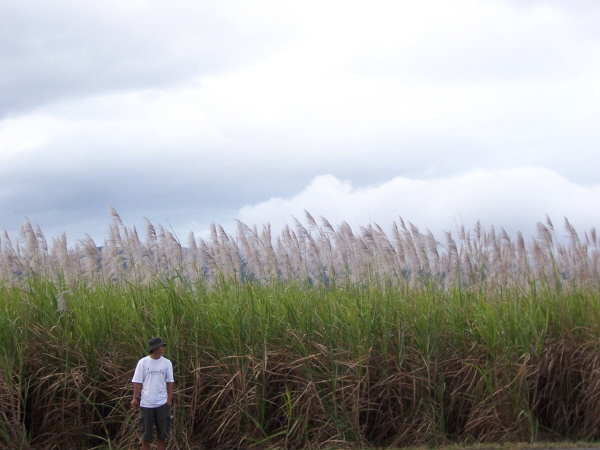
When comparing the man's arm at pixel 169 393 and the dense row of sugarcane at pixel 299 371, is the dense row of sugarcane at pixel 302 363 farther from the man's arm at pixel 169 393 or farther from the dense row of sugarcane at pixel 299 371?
the man's arm at pixel 169 393

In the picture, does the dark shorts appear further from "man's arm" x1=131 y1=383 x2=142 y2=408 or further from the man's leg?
"man's arm" x1=131 y1=383 x2=142 y2=408

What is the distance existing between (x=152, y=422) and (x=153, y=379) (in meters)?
0.54

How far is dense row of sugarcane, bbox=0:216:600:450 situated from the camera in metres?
9.73

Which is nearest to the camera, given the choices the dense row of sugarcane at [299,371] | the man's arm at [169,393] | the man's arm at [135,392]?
the man's arm at [135,392]

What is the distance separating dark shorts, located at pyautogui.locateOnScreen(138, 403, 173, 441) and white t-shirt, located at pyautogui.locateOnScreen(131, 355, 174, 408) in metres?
0.07

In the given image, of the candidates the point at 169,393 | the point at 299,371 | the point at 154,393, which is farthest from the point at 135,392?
the point at 299,371

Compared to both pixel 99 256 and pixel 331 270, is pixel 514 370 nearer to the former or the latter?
pixel 331 270

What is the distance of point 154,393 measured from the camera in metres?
8.92

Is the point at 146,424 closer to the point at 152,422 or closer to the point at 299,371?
the point at 152,422

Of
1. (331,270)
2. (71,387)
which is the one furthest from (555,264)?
(71,387)

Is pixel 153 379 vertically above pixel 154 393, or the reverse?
pixel 153 379

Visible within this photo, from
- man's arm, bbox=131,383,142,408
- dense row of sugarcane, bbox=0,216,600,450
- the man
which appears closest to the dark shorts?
the man

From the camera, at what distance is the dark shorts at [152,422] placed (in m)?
8.94

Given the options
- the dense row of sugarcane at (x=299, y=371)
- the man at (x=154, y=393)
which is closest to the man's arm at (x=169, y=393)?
the man at (x=154, y=393)
